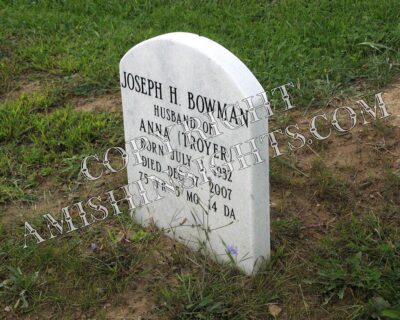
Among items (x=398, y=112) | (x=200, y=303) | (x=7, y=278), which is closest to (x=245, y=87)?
(x=200, y=303)

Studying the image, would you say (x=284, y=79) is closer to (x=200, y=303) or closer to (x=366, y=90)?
(x=366, y=90)

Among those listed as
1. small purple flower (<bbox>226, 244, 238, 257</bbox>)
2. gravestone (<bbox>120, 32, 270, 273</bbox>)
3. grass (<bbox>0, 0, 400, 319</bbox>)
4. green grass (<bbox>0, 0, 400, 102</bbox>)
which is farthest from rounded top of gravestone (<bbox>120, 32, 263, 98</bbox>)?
green grass (<bbox>0, 0, 400, 102</bbox>)

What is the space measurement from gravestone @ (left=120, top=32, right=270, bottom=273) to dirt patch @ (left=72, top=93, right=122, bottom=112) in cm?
102

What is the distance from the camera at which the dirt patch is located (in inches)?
176

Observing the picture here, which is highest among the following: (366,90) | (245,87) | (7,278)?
(245,87)

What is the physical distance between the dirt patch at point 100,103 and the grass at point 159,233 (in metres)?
0.05

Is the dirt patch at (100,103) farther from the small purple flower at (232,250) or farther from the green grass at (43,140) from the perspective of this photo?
the small purple flower at (232,250)

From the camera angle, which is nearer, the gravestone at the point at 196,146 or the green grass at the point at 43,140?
the gravestone at the point at 196,146

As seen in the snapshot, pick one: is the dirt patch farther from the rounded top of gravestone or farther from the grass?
the rounded top of gravestone

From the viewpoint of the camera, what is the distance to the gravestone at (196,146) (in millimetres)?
2887

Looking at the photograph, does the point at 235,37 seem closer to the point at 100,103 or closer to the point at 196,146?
the point at 100,103

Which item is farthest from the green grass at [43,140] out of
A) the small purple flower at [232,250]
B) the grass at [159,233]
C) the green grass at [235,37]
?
the small purple flower at [232,250]

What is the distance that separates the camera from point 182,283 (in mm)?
3094

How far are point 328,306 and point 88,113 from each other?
1959 millimetres
